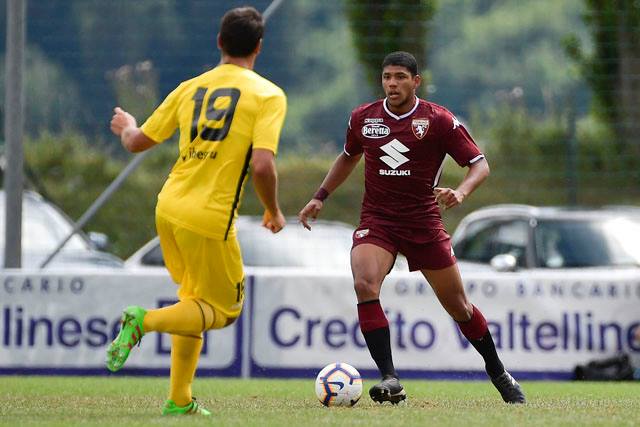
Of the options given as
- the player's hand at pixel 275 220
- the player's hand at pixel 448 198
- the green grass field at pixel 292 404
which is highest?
the player's hand at pixel 448 198

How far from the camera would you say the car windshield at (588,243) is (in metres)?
14.4

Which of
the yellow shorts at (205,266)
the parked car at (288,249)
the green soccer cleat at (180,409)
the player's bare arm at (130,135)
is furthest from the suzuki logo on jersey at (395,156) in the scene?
the parked car at (288,249)

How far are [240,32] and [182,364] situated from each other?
1.74m

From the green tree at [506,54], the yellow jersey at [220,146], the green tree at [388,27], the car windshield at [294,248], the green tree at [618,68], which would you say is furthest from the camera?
the green tree at [506,54]

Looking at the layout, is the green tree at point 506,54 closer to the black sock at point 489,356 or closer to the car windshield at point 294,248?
the car windshield at point 294,248

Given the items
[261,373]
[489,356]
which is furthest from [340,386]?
[261,373]

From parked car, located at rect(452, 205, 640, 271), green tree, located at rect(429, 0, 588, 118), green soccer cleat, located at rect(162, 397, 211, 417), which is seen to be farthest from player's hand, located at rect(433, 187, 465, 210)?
green tree, located at rect(429, 0, 588, 118)

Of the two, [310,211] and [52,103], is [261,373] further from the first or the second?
[52,103]

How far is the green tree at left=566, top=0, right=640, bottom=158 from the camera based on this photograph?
1625 cm

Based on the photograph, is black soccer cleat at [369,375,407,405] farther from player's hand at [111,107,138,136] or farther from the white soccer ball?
player's hand at [111,107,138,136]

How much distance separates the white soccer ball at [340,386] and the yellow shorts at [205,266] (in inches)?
36.0

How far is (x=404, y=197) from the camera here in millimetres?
8883

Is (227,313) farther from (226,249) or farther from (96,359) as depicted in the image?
(96,359)

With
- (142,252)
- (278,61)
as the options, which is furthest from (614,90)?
(142,252)
